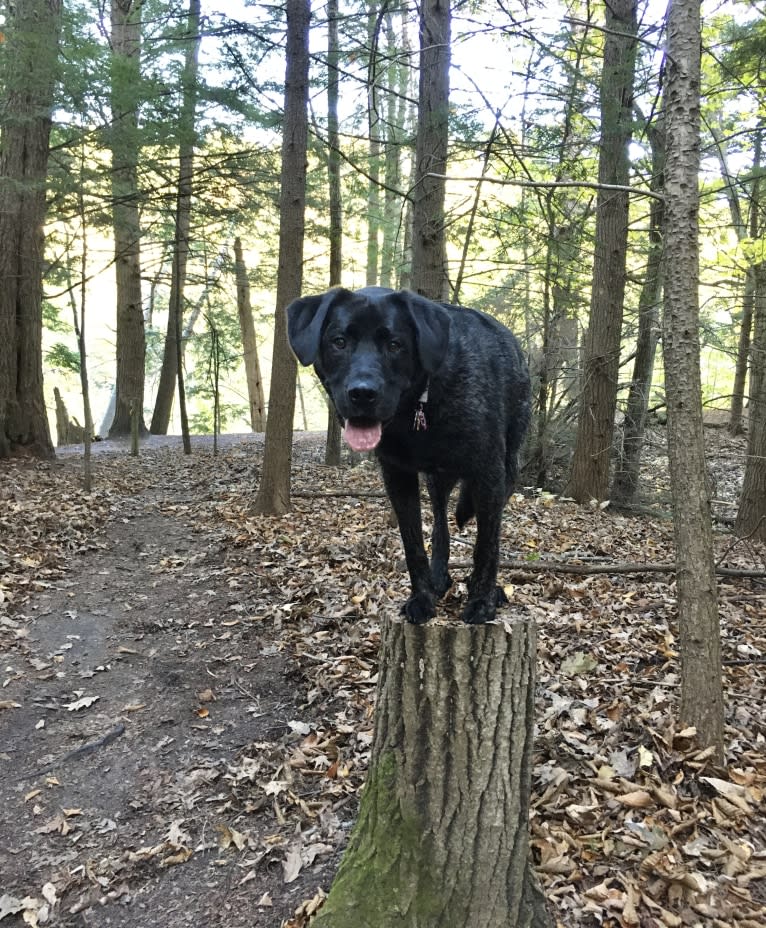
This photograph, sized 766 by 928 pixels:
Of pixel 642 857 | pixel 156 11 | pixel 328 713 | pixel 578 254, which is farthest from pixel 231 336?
pixel 642 857

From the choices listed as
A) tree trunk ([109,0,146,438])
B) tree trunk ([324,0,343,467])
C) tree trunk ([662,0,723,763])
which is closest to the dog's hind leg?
tree trunk ([662,0,723,763])

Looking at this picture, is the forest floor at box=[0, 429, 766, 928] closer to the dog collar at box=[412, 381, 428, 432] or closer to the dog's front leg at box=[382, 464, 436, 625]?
the dog's front leg at box=[382, 464, 436, 625]

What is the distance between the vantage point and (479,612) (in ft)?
9.95

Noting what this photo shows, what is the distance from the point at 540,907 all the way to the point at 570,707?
154 centimetres

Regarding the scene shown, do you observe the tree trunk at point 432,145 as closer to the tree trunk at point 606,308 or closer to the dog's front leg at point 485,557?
the tree trunk at point 606,308

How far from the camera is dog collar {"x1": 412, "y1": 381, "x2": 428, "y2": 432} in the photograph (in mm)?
2951

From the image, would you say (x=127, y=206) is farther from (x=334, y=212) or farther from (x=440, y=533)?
(x=440, y=533)

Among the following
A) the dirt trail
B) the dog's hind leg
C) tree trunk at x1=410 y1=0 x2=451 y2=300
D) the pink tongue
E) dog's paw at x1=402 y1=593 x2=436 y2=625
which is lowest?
the dirt trail

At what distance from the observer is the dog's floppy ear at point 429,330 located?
2.85 m

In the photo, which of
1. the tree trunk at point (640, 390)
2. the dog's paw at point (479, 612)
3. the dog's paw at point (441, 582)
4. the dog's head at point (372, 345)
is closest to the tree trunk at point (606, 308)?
the tree trunk at point (640, 390)


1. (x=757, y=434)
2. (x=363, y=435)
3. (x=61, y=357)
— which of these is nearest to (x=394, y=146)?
(x=757, y=434)

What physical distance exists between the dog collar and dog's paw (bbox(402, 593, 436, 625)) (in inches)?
31.3

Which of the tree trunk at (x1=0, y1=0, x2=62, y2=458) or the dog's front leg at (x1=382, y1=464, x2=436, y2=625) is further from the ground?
the tree trunk at (x1=0, y1=0, x2=62, y2=458)

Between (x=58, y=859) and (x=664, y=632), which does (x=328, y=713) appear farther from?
(x=664, y=632)
